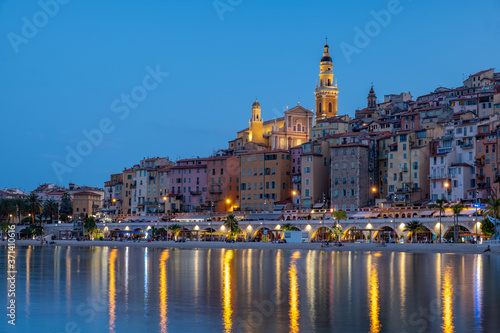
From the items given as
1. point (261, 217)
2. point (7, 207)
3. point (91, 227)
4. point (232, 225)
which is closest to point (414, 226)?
point (232, 225)

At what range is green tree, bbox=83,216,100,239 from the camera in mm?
125188

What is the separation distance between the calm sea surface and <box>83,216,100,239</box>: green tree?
62.6 m

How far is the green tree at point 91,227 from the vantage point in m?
125

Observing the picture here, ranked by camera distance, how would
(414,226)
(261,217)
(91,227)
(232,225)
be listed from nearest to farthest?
(414,226), (232,225), (261,217), (91,227)

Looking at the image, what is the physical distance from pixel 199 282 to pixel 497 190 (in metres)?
51.5

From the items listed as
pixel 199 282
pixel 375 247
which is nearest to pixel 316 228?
pixel 375 247

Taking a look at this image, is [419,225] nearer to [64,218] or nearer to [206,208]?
[206,208]

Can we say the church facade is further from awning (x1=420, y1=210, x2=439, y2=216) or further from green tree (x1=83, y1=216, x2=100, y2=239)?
awning (x1=420, y1=210, x2=439, y2=216)

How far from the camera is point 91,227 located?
125438 millimetres

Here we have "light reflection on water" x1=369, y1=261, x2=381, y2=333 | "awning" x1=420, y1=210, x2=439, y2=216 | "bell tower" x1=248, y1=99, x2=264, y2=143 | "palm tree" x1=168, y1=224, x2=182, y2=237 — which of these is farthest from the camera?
"bell tower" x1=248, y1=99, x2=264, y2=143

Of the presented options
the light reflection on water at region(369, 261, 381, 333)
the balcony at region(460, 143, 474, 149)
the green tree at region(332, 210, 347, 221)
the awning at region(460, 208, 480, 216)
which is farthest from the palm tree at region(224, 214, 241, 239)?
the light reflection on water at region(369, 261, 381, 333)

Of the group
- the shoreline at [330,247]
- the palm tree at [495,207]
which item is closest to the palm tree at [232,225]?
the shoreline at [330,247]

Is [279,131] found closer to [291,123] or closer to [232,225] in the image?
[291,123]

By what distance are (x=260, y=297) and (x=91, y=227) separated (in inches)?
3565
